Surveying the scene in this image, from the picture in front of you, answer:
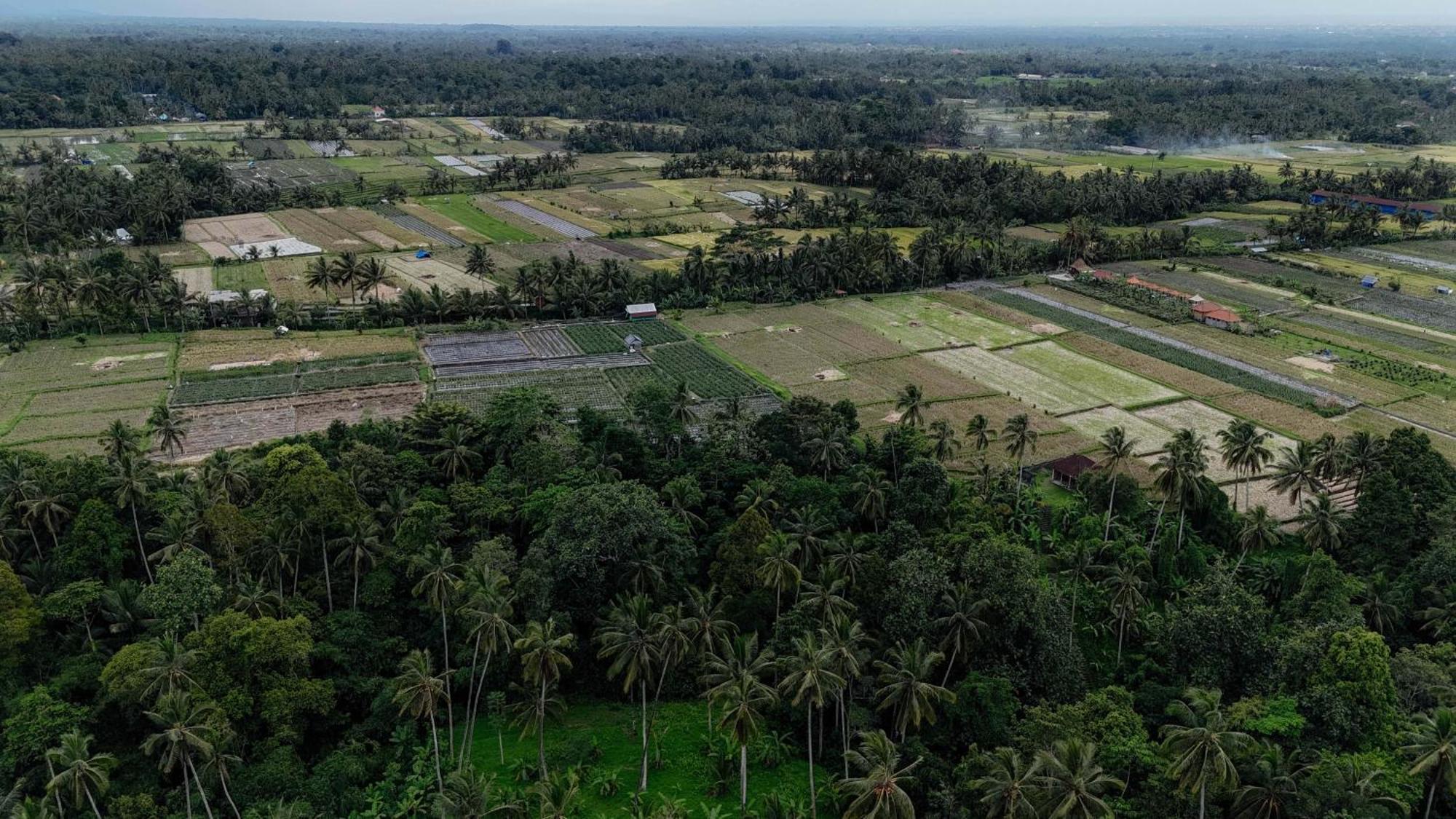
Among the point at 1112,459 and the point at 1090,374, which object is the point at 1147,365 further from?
the point at 1112,459

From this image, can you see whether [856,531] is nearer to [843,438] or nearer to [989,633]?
[843,438]

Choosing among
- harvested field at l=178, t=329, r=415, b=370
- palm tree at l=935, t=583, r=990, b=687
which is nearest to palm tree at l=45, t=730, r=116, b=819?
palm tree at l=935, t=583, r=990, b=687

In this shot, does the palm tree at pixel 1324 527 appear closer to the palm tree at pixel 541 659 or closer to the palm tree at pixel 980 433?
the palm tree at pixel 980 433

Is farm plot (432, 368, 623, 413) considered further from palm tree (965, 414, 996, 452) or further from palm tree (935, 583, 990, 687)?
palm tree (935, 583, 990, 687)

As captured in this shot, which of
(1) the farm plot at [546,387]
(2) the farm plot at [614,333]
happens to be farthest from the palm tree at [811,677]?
(2) the farm plot at [614,333]

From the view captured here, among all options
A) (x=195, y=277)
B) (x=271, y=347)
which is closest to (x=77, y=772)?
(x=271, y=347)

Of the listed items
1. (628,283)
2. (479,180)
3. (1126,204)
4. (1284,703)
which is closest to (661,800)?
(1284,703)

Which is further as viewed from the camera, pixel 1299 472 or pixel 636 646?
pixel 1299 472
